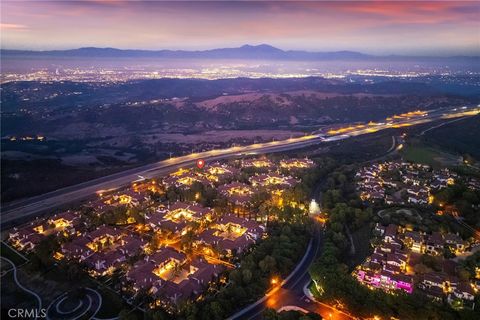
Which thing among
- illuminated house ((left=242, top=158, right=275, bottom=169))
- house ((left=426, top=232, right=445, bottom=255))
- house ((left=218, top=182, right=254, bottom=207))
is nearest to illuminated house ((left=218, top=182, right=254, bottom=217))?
house ((left=218, top=182, right=254, bottom=207))

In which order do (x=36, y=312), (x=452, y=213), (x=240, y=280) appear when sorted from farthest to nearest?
1. (x=452, y=213)
2. (x=240, y=280)
3. (x=36, y=312)

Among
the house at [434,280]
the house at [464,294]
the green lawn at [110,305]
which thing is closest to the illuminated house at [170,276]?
the green lawn at [110,305]

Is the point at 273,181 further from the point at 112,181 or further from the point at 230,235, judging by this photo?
the point at 112,181

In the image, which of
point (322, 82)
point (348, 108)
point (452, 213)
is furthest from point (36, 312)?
point (322, 82)

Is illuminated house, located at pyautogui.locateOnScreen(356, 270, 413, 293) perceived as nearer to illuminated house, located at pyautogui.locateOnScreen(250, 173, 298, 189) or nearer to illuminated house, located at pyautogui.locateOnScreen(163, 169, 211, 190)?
illuminated house, located at pyautogui.locateOnScreen(250, 173, 298, 189)

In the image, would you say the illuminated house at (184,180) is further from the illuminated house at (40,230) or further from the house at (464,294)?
the house at (464,294)

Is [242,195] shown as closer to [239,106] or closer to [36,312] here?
[36,312]

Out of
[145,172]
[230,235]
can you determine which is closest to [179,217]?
[230,235]
